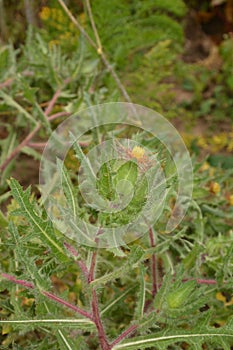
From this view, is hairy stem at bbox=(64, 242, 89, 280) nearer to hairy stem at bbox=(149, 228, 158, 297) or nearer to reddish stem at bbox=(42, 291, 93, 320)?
reddish stem at bbox=(42, 291, 93, 320)

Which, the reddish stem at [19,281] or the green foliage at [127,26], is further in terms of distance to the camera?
the green foliage at [127,26]

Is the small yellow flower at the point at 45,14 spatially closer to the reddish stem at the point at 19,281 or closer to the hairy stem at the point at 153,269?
the hairy stem at the point at 153,269

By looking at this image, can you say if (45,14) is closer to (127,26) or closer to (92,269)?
(127,26)

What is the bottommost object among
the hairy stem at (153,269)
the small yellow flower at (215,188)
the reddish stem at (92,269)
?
the small yellow flower at (215,188)

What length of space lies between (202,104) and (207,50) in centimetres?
43

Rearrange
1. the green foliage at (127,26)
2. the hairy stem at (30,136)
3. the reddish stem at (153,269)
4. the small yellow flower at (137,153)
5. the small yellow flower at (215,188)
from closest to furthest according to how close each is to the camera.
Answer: the small yellow flower at (137,153)
the reddish stem at (153,269)
the small yellow flower at (215,188)
the hairy stem at (30,136)
the green foliage at (127,26)

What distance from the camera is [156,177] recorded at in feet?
3.20

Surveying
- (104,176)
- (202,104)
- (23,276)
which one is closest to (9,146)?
(23,276)

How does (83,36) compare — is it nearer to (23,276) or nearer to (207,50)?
(23,276)

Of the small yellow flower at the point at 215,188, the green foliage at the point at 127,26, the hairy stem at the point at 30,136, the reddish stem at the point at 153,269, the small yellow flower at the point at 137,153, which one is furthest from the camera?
the green foliage at the point at 127,26

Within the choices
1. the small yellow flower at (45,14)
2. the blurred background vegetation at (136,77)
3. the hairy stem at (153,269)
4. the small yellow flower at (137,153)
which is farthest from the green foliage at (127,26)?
the small yellow flower at (137,153)

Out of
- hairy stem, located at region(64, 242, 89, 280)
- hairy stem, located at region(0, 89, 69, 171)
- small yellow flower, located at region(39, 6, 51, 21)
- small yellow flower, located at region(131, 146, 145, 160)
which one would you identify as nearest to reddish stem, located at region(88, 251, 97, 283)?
hairy stem, located at region(64, 242, 89, 280)

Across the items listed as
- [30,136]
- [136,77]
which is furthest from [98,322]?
[136,77]

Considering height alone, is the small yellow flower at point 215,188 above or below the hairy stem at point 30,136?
below
